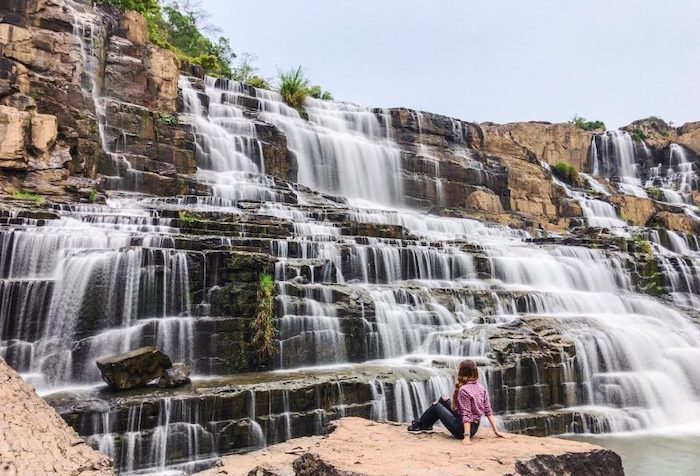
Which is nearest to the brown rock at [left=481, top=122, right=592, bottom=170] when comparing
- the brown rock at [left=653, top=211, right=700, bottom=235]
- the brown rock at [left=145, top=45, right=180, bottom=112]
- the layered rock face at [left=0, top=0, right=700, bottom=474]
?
the brown rock at [left=653, top=211, right=700, bottom=235]

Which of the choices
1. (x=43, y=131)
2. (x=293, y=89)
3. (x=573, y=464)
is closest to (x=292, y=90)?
(x=293, y=89)

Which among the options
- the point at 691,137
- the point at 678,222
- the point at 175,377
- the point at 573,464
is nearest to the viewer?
the point at 573,464

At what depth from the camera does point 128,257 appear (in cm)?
891

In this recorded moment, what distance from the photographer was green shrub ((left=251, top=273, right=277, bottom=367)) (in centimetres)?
879

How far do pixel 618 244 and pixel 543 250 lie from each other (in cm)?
420

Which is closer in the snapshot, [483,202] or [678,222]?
[483,202]

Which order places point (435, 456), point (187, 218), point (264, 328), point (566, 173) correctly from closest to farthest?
1. point (435, 456)
2. point (264, 328)
3. point (187, 218)
4. point (566, 173)

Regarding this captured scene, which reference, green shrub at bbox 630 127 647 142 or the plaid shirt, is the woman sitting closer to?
the plaid shirt

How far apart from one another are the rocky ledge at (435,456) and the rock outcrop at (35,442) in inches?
69.8

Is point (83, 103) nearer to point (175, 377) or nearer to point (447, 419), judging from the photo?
point (175, 377)

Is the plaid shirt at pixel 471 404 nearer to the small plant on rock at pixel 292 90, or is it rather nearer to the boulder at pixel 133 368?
the boulder at pixel 133 368

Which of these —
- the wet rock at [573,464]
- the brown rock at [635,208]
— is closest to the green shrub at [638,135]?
the brown rock at [635,208]

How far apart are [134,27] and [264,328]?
1746 centimetres

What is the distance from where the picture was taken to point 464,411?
4855mm
